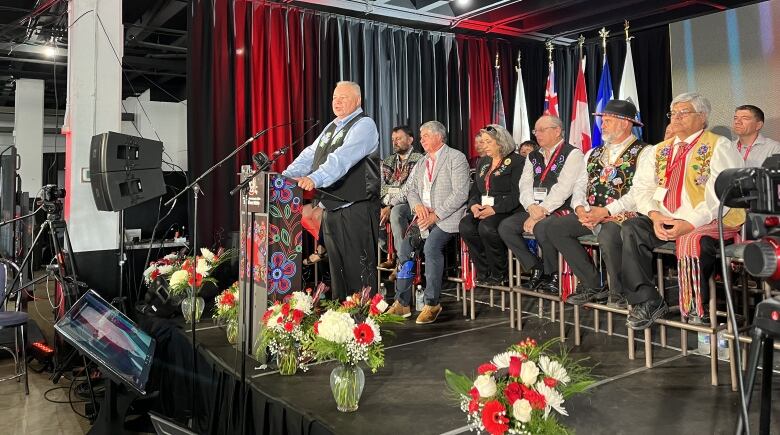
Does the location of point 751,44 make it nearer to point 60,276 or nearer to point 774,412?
point 774,412

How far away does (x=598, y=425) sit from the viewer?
186cm

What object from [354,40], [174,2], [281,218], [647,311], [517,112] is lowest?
[647,311]

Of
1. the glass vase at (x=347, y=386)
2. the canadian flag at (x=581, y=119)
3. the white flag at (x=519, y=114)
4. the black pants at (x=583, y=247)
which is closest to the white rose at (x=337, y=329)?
the glass vase at (x=347, y=386)

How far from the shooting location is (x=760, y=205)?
3.36 feet

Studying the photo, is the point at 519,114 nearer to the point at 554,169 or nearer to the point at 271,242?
the point at 554,169

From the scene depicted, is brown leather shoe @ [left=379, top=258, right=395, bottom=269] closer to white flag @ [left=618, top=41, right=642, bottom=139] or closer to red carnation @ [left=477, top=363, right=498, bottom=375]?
red carnation @ [left=477, top=363, right=498, bottom=375]

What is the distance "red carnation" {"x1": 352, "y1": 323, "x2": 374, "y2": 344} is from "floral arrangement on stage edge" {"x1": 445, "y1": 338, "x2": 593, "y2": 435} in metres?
0.47

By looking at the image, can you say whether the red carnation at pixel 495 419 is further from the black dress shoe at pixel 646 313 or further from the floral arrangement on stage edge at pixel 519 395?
the black dress shoe at pixel 646 313

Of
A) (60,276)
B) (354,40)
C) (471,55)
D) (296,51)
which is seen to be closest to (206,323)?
(60,276)

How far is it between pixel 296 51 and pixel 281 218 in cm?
304

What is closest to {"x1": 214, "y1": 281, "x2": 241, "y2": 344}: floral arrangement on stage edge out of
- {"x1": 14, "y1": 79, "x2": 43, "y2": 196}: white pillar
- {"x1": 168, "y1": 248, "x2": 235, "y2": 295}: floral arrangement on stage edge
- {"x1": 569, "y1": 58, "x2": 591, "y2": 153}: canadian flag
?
{"x1": 168, "y1": 248, "x2": 235, "y2": 295}: floral arrangement on stage edge

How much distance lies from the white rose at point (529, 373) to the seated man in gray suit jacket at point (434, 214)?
2.04 meters

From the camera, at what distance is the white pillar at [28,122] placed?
32.0 ft

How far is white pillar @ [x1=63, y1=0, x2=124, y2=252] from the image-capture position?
408 cm
